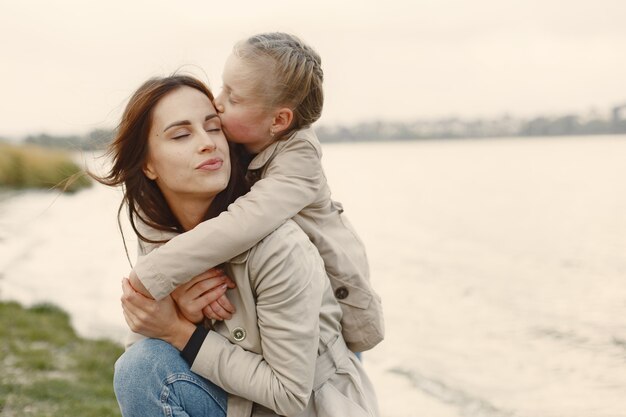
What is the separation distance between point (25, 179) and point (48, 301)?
69.0 ft

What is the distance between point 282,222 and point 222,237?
8.3 inches

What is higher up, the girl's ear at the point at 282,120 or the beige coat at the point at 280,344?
the girl's ear at the point at 282,120

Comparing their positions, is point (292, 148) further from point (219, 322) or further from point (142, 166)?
point (219, 322)

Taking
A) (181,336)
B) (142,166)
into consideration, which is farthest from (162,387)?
(142,166)

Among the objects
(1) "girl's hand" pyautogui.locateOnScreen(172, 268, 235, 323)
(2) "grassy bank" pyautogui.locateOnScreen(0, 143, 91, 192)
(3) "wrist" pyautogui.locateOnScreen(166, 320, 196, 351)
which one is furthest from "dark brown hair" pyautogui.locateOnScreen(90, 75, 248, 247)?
(2) "grassy bank" pyautogui.locateOnScreen(0, 143, 91, 192)

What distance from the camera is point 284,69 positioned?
2.65 metres

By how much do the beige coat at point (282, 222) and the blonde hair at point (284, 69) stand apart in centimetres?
11

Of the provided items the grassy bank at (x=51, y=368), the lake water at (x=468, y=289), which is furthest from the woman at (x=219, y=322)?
the grassy bank at (x=51, y=368)

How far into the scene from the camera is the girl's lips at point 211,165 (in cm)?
248

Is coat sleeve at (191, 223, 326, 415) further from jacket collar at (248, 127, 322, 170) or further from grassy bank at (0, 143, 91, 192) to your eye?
grassy bank at (0, 143, 91, 192)

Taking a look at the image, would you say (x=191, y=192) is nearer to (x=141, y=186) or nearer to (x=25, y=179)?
(x=141, y=186)

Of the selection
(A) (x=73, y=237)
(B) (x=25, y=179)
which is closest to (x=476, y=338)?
(A) (x=73, y=237)

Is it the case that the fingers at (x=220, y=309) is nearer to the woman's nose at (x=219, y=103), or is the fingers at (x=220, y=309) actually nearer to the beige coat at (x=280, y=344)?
the beige coat at (x=280, y=344)

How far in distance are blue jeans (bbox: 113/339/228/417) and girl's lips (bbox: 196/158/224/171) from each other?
56 centimetres
